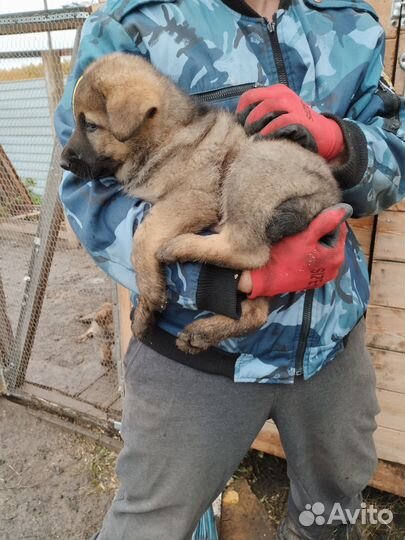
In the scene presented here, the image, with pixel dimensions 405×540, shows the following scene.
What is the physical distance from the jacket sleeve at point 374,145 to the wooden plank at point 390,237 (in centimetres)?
65

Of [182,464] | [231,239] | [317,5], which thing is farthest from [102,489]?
[317,5]

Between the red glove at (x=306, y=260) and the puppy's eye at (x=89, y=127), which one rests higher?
the puppy's eye at (x=89, y=127)

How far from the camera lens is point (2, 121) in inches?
157

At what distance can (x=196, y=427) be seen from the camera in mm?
2035

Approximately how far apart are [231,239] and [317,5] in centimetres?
118

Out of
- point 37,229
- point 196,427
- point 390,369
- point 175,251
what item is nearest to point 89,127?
point 175,251

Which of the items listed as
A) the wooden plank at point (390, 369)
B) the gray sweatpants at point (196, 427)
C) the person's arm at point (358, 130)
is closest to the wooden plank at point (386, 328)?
the wooden plank at point (390, 369)

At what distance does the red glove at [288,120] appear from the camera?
182cm

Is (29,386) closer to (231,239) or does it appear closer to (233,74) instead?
(231,239)

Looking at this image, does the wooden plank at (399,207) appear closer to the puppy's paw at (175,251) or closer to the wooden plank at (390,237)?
the wooden plank at (390,237)

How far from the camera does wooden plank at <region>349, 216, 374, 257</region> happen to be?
9.39 ft

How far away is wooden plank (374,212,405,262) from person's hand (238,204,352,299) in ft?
3.53

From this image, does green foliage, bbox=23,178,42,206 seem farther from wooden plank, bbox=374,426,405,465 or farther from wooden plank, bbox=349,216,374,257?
wooden plank, bbox=374,426,405,465

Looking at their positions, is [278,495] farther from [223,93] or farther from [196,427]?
[223,93]
